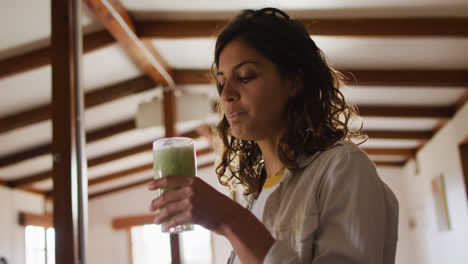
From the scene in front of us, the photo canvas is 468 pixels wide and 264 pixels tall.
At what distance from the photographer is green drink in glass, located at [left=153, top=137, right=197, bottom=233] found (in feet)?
3.66

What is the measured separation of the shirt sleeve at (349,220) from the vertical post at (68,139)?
2.51 m

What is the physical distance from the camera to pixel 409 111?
7488 millimetres

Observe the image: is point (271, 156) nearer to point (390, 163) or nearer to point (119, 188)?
point (390, 163)

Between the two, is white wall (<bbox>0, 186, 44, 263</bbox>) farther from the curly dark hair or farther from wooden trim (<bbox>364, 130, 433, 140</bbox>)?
the curly dark hair

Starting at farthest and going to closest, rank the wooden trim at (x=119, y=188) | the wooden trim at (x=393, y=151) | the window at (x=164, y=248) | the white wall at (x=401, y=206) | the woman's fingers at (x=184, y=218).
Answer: the wooden trim at (x=119, y=188) < the window at (x=164, y=248) < the white wall at (x=401, y=206) < the wooden trim at (x=393, y=151) < the woman's fingers at (x=184, y=218)

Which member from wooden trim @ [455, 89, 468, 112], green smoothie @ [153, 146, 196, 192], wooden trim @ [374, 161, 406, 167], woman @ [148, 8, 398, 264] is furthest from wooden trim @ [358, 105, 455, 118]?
green smoothie @ [153, 146, 196, 192]

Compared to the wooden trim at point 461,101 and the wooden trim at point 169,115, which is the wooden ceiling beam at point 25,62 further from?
the wooden trim at point 461,101

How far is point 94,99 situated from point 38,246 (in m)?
4.70

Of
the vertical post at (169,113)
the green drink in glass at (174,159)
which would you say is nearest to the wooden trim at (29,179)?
the vertical post at (169,113)

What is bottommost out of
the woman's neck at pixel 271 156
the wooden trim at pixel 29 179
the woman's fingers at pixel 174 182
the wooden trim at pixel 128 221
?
the woman's fingers at pixel 174 182

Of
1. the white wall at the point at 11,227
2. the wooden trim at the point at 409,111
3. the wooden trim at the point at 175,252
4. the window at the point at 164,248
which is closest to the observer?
the wooden trim at the point at 175,252

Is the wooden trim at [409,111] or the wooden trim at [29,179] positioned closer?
→ the wooden trim at [409,111]

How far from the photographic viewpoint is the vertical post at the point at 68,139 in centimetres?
317

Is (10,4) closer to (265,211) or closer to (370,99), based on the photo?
(265,211)
